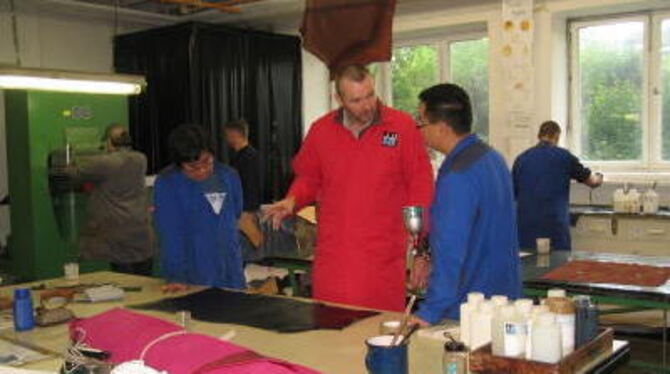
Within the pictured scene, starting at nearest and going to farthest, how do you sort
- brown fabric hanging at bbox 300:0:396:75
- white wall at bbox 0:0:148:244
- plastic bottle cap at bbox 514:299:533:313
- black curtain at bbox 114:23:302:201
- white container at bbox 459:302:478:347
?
plastic bottle cap at bbox 514:299:533:313, white container at bbox 459:302:478:347, brown fabric hanging at bbox 300:0:396:75, white wall at bbox 0:0:148:244, black curtain at bbox 114:23:302:201

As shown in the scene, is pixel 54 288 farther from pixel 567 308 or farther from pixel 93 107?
pixel 93 107

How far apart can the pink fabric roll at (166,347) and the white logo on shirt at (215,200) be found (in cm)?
116

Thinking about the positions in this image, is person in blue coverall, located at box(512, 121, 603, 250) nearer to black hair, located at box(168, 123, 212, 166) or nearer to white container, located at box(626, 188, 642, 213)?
white container, located at box(626, 188, 642, 213)

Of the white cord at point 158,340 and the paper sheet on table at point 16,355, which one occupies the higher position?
the white cord at point 158,340

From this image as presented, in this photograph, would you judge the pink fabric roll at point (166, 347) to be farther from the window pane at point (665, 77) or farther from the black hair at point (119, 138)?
the window pane at point (665, 77)

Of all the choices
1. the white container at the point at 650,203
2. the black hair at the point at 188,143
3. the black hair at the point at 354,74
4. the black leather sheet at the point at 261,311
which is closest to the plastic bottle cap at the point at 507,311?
the black leather sheet at the point at 261,311

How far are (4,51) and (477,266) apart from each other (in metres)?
5.59

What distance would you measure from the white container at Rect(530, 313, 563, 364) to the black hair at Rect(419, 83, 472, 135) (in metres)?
0.87

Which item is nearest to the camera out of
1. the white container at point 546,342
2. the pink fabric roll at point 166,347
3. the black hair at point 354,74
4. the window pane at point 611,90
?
the pink fabric roll at point 166,347

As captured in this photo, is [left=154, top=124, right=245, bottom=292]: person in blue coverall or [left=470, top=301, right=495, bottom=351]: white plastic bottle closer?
[left=470, top=301, right=495, bottom=351]: white plastic bottle

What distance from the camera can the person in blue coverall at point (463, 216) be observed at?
2217 mm

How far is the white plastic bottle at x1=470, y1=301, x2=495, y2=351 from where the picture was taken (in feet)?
6.19

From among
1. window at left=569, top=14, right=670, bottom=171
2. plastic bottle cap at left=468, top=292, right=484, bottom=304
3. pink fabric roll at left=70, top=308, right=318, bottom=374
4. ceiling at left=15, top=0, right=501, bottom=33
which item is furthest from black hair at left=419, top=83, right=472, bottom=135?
window at left=569, top=14, right=670, bottom=171

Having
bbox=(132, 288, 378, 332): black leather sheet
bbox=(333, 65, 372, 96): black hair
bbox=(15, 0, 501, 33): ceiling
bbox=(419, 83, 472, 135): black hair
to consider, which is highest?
bbox=(15, 0, 501, 33): ceiling
